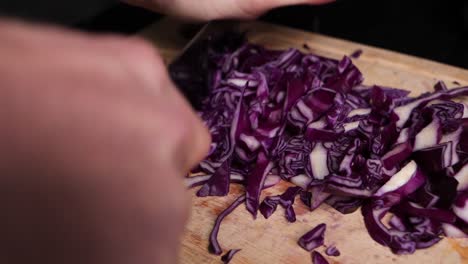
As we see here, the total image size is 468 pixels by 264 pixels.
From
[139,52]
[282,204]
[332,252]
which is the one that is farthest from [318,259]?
[139,52]

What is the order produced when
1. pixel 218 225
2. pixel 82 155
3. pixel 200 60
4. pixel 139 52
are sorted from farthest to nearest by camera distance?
pixel 200 60 < pixel 218 225 < pixel 139 52 < pixel 82 155

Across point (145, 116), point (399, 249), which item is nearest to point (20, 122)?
point (145, 116)

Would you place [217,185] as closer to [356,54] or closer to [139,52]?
[356,54]

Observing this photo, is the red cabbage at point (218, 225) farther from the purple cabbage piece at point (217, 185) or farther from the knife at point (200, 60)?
the knife at point (200, 60)

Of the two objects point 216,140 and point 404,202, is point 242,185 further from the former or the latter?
point 404,202

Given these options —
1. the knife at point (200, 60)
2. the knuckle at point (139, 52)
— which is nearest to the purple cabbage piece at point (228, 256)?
the knife at point (200, 60)

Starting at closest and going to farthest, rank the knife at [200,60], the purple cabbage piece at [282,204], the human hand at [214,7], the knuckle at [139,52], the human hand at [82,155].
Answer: the human hand at [82,155] < the knuckle at [139,52] < the purple cabbage piece at [282,204] < the human hand at [214,7] < the knife at [200,60]

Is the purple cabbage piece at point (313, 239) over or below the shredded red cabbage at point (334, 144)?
below

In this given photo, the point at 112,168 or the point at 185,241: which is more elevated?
the point at 112,168
